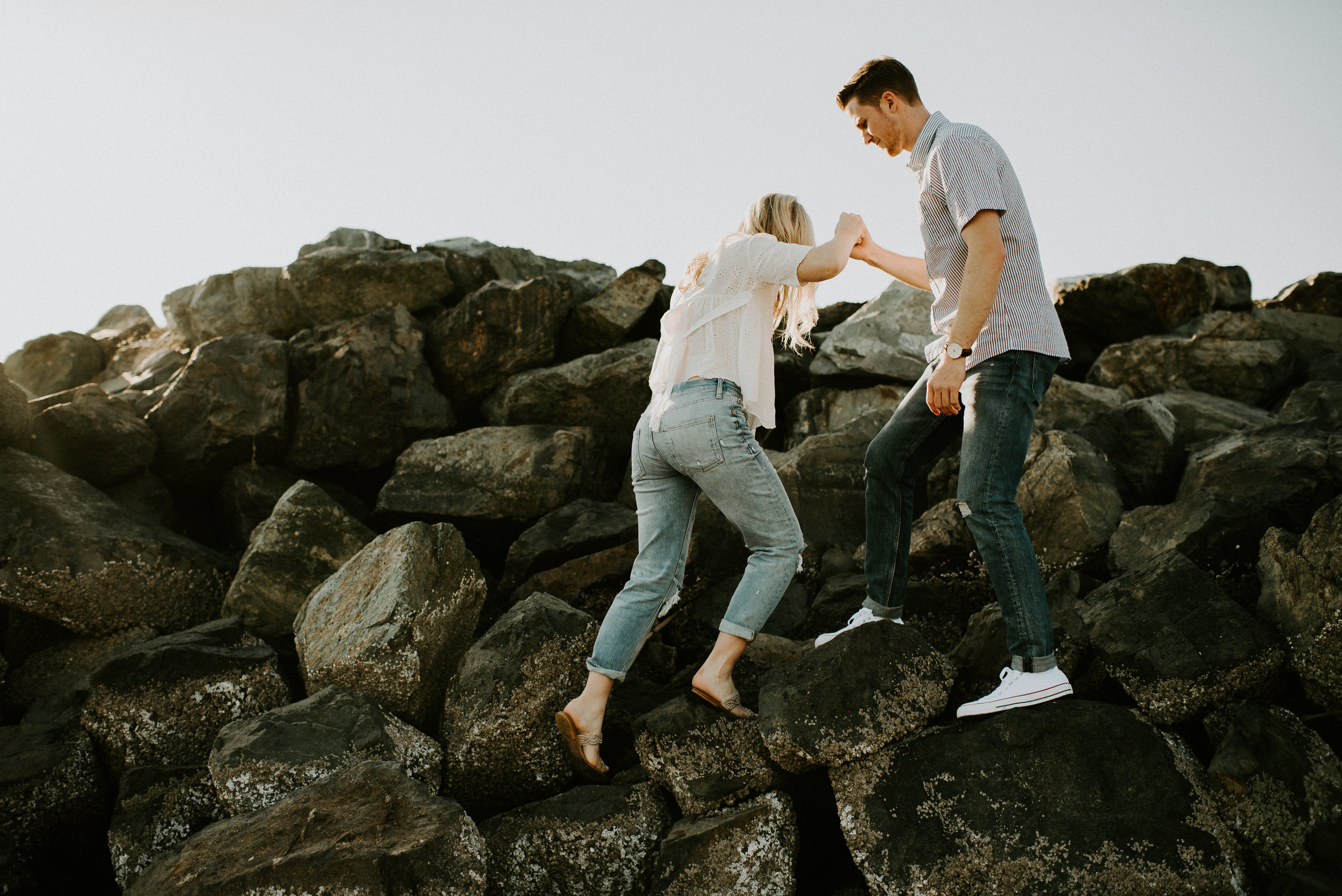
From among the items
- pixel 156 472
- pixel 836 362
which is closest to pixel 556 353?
pixel 836 362

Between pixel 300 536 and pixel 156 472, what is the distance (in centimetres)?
234

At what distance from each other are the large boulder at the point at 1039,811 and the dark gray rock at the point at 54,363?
1003 centimetres

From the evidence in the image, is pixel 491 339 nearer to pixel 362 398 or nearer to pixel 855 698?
pixel 362 398

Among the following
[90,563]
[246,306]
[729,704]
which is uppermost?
[246,306]

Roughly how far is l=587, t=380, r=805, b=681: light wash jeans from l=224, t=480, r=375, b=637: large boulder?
3.06 meters

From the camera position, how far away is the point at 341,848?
331 centimetres

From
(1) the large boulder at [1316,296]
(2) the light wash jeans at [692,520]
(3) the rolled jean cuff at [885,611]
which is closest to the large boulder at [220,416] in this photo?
(2) the light wash jeans at [692,520]

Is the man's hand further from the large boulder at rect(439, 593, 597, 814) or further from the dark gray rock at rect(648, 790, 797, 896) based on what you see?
the large boulder at rect(439, 593, 597, 814)

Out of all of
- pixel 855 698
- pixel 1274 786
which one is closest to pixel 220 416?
pixel 855 698

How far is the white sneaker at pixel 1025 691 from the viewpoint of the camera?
11.1 feet

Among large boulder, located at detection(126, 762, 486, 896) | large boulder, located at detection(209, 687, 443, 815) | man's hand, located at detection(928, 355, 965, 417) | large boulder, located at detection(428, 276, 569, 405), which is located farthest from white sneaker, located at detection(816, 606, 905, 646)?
large boulder, located at detection(428, 276, 569, 405)

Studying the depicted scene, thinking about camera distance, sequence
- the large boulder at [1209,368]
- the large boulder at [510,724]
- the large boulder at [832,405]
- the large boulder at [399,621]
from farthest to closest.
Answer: the large boulder at [832,405]
the large boulder at [1209,368]
the large boulder at [399,621]
the large boulder at [510,724]

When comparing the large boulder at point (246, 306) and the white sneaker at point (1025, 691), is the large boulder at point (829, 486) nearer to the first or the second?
the white sneaker at point (1025, 691)

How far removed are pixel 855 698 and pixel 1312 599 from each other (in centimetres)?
195
